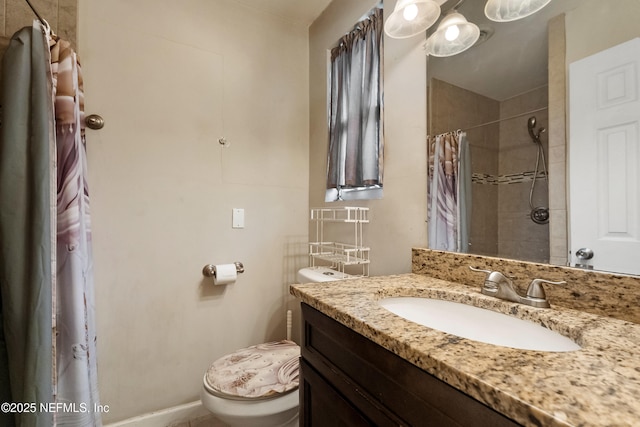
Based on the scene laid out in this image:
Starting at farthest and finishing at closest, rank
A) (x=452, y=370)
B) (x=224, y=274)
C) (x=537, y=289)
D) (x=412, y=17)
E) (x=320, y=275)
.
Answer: (x=224, y=274) < (x=320, y=275) < (x=412, y=17) < (x=537, y=289) < (x=452, y=370)

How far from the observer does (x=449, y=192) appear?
1102mm

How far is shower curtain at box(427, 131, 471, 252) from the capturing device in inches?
40.9

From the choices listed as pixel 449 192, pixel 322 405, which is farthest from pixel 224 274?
pixel 449 192

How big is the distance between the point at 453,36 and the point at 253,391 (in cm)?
156

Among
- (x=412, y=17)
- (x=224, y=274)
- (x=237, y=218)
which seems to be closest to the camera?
(x=412, y=17)

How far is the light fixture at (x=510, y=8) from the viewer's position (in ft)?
2.71

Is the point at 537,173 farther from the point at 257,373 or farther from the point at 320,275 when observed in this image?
the point at 257,373

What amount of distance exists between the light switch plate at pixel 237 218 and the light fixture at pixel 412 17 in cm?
120

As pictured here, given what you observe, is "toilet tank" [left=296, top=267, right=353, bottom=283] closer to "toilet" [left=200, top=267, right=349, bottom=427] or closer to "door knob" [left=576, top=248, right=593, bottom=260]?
"toilet" [left=200, top=267, right=349, bottom=427]

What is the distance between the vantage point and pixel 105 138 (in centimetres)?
136

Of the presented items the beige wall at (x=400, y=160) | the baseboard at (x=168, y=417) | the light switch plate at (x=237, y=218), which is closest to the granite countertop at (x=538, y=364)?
the beige wall at (x=400, y=160)

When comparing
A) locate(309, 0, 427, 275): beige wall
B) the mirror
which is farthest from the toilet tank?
the mirror

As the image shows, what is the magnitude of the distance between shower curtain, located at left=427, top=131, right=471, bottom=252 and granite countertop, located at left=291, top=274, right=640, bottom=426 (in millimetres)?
354

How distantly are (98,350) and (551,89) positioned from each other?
6.85 feet
